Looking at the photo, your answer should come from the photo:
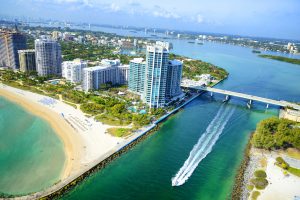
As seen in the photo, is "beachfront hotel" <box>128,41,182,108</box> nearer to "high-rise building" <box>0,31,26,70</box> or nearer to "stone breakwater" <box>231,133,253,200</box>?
"stone breakwater" <box>231,133,253,200</box>

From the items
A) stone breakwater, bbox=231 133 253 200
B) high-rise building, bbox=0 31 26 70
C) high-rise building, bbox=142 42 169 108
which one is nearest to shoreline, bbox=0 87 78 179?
high-rise building, bbox=142 42 169 108

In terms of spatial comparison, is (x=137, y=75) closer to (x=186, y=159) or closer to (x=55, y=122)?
(x=55, y=122)

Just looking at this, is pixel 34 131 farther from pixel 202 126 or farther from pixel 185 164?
pixel 202 126

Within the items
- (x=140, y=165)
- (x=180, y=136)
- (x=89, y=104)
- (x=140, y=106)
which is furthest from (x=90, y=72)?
(x=140, y=165)

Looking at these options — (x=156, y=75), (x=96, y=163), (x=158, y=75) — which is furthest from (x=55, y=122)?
(x=158, y=75)

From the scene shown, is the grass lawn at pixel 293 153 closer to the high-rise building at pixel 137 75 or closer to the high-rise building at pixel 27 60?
the high-rise building at pixel 137 75

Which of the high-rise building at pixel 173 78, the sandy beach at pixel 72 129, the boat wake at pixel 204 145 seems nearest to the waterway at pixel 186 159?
the boat wake at pixel 204 145

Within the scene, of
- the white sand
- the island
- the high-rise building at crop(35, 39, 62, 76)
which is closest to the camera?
the white sand
